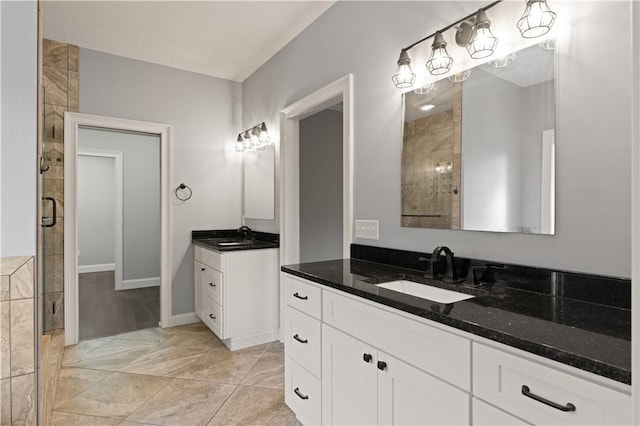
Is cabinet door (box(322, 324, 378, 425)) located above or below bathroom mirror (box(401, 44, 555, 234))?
below

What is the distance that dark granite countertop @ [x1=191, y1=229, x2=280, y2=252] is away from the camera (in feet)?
10.3

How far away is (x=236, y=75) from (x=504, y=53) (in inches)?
118

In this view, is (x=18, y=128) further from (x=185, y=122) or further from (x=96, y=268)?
(x=96, y=268)

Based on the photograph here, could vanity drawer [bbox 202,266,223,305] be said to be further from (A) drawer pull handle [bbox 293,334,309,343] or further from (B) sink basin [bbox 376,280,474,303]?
(B) sink basin [bbox 376,280,474,303]

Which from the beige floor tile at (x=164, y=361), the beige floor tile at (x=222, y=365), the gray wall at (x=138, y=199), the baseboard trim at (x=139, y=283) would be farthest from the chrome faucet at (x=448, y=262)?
the baseboard trim at (x=139, y=283)

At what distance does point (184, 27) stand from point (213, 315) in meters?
2.46

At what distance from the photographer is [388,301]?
1.29 metres

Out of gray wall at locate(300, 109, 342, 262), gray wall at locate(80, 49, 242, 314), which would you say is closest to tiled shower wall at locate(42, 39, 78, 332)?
gray wall at locate(80, 49, 242, 314)

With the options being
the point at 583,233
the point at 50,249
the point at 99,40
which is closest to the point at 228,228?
the point at 50,249

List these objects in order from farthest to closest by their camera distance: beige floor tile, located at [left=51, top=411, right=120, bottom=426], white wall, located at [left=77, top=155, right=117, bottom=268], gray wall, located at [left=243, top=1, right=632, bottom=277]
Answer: white wall, located at [left=77, top=155, right=117, bottom=268], beige floor tile, located at [left=51, top=411, right=120, bottom=426], gray wall, located at [left=243, top=1, right=632, bottom=277]

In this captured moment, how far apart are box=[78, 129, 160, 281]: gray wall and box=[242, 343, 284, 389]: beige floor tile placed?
3374mm

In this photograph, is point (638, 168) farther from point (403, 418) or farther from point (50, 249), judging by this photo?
point (50, 249)

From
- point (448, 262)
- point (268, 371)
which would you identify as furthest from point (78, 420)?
point (448, 262)

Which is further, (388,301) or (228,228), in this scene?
(228,228)
